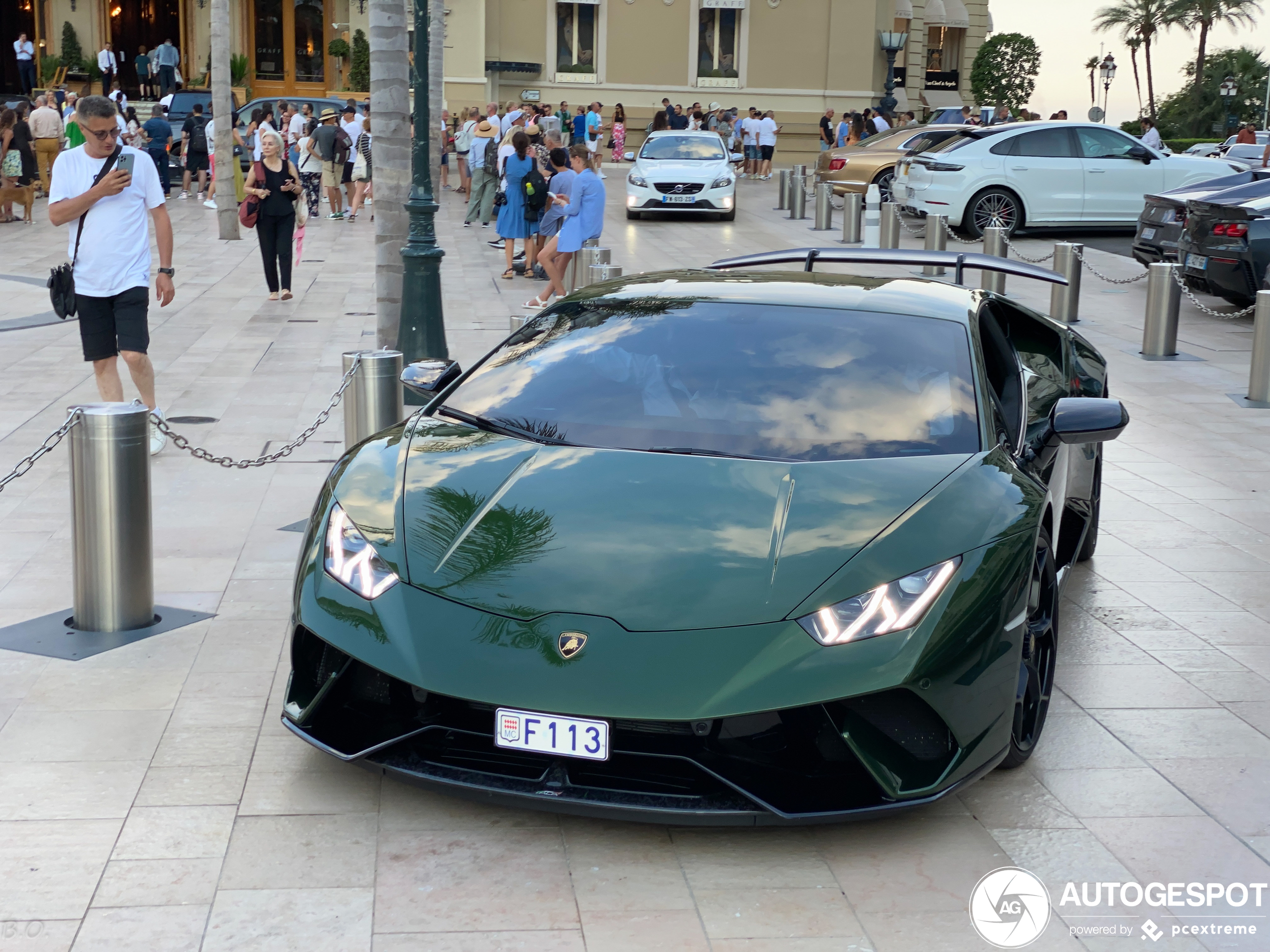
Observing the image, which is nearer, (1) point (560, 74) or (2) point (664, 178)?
(2) point (664, 178)

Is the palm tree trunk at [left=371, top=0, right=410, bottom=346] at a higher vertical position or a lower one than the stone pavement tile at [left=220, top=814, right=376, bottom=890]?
higher

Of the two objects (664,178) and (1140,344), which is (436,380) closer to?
(1140,344)

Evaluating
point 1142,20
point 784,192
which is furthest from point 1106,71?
point 784,192

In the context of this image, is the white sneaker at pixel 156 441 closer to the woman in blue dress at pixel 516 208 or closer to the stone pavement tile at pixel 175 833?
the stone pavement tile at pixel 175 833

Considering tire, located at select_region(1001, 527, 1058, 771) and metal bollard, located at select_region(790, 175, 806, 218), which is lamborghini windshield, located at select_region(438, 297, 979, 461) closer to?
tire, located at select_region(1001, 527, 1058, 771)

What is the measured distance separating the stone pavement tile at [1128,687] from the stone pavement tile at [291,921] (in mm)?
2711

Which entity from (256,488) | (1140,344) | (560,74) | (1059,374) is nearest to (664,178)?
(1140,344)

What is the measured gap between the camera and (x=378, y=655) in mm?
3766

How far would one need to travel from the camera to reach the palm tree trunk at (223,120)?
22.0m

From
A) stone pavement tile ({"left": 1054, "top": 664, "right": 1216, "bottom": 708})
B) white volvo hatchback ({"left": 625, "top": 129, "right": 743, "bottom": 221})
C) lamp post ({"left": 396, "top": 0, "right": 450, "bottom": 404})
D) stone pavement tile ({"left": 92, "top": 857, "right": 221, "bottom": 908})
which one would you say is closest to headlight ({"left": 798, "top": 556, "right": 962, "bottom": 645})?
stone pavement tile ({"left": 1054, "top": 664, "right": 1216, "bottom": 708})

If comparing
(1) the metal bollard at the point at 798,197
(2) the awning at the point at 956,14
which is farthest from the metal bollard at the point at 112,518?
(2) the awning at the point at 956,14

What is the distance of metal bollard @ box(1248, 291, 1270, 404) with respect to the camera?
10.9 meters

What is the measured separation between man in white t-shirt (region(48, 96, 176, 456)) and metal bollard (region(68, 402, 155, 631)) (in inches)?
106

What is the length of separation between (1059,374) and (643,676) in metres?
3.09
